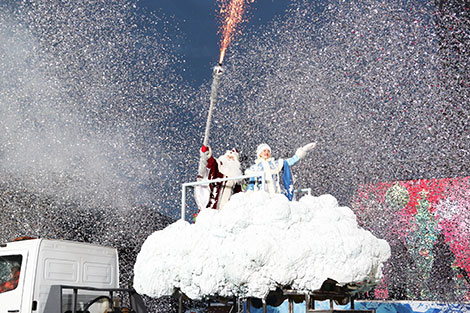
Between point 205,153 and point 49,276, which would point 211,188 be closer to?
point 205,153

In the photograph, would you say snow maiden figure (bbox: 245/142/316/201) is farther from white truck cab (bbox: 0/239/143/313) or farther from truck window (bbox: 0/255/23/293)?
truck window (bbox: 0/255/23/293)

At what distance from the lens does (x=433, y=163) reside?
11852 millimetres

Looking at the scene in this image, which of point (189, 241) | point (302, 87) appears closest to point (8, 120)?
point (302, 87)

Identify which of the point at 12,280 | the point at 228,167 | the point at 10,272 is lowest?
the point at 12,280

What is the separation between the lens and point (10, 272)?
6.97 m

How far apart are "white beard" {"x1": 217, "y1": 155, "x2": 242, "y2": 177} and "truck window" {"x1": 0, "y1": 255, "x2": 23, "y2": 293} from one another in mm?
3200

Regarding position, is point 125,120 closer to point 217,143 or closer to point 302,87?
point 217,143

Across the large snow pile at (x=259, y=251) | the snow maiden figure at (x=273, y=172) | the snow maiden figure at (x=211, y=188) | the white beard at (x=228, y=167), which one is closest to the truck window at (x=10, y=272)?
the large snow pile at (x=259, y=251)

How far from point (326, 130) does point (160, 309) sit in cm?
764

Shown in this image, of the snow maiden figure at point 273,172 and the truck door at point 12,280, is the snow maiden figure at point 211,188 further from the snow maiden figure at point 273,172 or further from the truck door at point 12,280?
the truck door at point 12,280

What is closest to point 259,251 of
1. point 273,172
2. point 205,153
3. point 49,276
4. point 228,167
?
point 273,172

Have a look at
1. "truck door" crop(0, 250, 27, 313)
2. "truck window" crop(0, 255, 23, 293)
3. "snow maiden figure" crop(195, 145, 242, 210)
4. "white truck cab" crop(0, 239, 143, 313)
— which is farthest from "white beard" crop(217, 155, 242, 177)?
"truck window" crop(0, 255, 23, 293)

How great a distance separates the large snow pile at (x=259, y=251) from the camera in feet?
15.2

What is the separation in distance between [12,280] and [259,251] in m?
4.30
